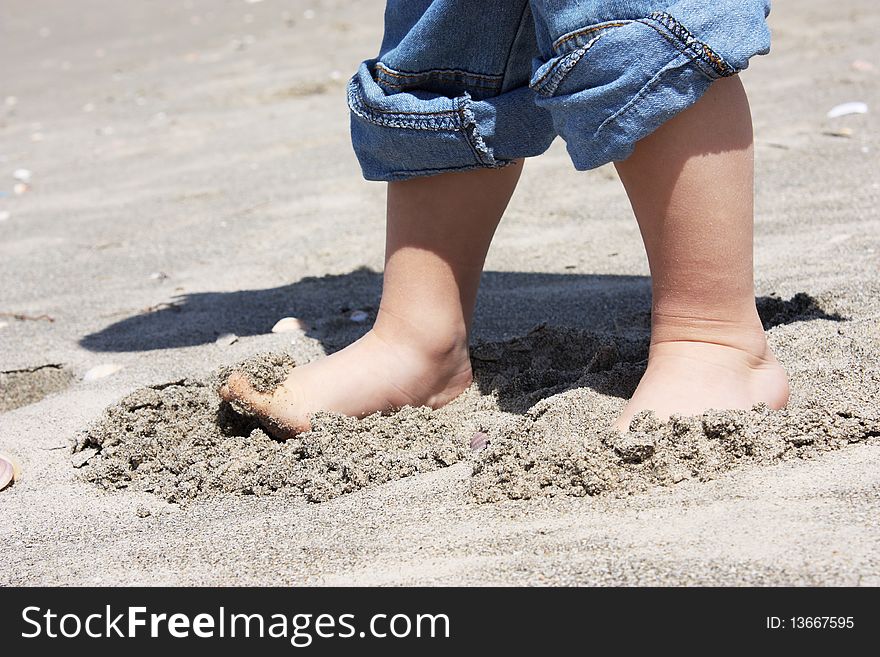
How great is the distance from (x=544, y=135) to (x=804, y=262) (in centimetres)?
90

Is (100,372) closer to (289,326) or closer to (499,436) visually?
(289,326)

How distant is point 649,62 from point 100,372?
134 cm

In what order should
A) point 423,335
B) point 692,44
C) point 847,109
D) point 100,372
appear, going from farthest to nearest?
1. point 847,109
2. point 100,372
3. point 423,335
4. point 692,44

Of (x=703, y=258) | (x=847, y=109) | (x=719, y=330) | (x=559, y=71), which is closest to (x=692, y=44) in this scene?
(x=559, y=71)

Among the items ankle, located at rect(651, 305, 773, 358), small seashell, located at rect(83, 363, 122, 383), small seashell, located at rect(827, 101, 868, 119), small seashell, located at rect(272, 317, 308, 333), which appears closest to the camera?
ankle, located at rect(651, 305, 773, 358)

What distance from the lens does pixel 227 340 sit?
86.4 inches

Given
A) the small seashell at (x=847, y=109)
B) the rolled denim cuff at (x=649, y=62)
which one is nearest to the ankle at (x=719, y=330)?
the rolled denim cuff at (x=649, y=62)

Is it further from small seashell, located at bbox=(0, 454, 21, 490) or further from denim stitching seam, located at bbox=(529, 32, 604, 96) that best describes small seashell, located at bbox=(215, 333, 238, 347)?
denim stitching seam, located at bbox=(529, 32, 604, 96)

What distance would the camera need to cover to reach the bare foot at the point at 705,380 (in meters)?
1.41

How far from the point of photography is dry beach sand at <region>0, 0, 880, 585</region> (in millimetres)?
1210

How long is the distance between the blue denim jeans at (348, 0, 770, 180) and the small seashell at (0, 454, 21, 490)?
0.79 meters

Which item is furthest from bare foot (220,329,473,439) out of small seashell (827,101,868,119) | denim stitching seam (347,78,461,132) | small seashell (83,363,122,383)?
small seashell (827,101,868,119)

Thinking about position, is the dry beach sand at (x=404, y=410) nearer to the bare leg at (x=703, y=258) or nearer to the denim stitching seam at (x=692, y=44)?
the bare leg at (x=703, y=258)
